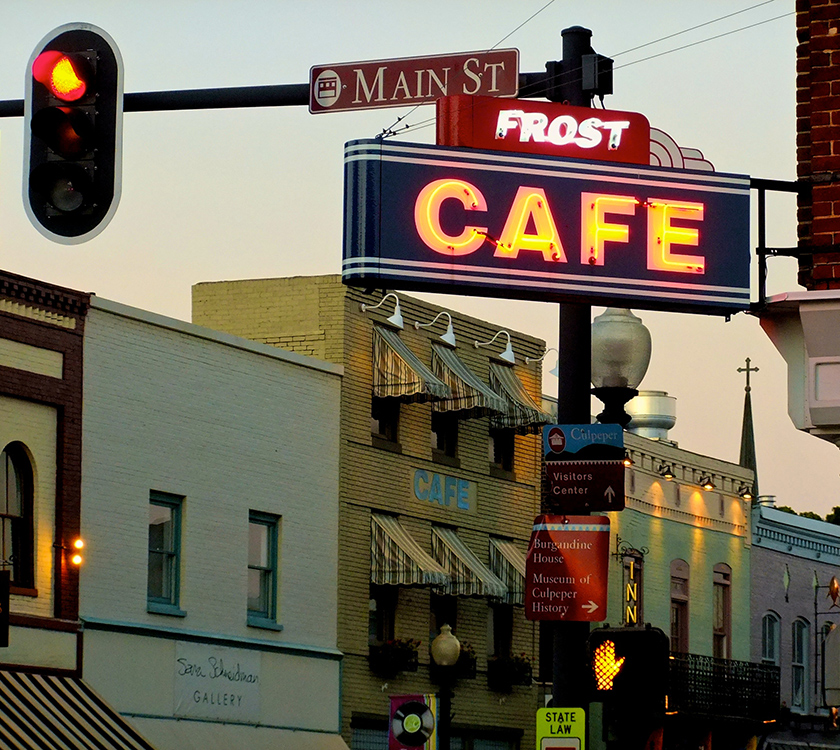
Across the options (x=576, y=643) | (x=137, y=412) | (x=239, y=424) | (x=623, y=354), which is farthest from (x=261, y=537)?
(x=576, y=643)

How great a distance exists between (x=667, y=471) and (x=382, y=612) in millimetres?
10758

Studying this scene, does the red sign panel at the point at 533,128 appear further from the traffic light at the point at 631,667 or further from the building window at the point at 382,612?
the building window at the point at 382,612

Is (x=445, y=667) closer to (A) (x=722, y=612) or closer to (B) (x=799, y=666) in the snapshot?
(A) (x=722, y=612)

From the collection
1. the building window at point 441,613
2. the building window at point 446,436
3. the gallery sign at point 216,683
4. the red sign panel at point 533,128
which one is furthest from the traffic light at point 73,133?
the building window at point 446,436

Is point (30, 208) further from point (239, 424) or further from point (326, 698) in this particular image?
point (326, 698)

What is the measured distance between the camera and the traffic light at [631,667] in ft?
34.8

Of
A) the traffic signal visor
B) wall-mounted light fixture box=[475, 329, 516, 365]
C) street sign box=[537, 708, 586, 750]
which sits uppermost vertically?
wall-mounted light fixture box=[475, 329, 516, 365]

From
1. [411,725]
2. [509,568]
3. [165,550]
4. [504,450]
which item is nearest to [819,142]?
[411,725]

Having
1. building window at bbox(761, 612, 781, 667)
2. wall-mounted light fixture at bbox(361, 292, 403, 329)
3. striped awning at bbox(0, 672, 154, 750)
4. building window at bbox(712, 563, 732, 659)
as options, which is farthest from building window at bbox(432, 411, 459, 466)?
building window at bbox(761, 612, 781, 667)

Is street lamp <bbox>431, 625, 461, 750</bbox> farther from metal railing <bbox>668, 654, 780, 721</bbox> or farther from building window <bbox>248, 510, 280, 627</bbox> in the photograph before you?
metal railing <bbox>668, 654, 780, 721</bbox>

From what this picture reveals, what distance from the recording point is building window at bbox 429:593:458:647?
33.9 m

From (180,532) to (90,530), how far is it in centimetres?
212

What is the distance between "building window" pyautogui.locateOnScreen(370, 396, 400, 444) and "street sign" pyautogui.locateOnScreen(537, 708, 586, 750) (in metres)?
19.3

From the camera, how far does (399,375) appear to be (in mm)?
32812
